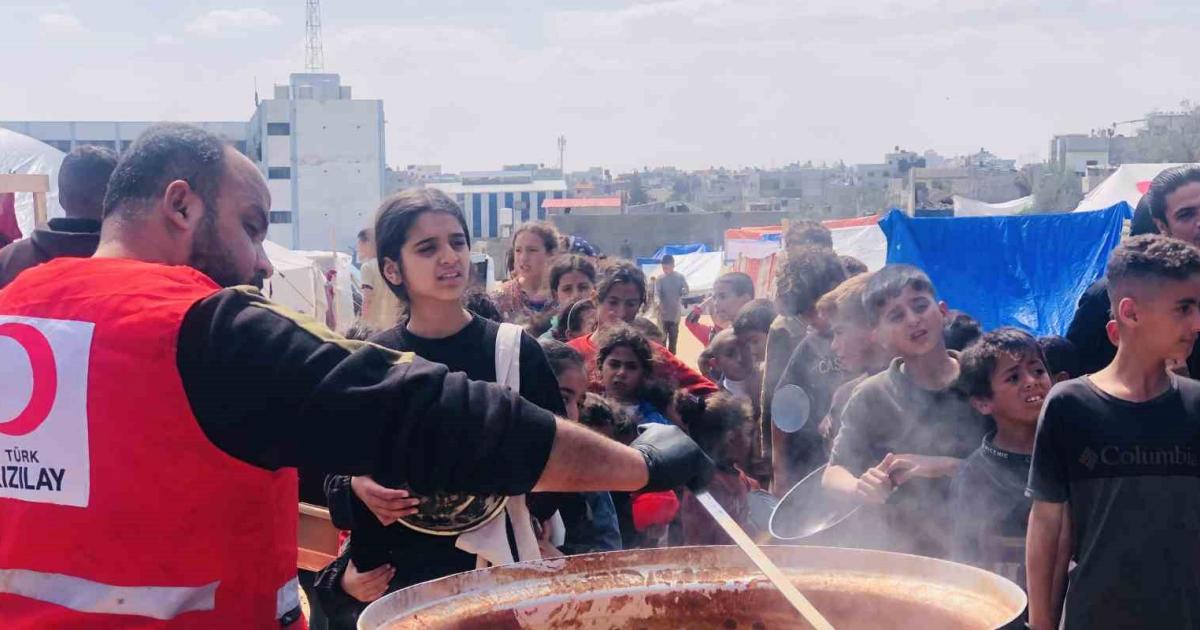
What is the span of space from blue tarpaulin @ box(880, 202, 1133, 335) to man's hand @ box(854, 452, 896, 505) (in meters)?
4.05

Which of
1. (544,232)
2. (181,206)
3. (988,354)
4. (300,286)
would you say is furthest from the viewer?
(300,286)

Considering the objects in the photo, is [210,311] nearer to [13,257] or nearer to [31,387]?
[31,387]

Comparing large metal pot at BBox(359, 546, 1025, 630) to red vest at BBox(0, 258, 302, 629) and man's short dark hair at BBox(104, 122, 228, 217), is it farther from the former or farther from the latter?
man's short dark hair at BBox(104, 122, 228, 217)

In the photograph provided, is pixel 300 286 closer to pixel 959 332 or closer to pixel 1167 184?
pixel 959 332

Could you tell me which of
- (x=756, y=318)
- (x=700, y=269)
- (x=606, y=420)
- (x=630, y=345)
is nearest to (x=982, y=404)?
(x=606, y=420)

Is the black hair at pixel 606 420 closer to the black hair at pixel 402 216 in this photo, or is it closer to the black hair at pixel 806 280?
the black hair at pixel 402 216

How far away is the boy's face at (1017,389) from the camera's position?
11.7 feet

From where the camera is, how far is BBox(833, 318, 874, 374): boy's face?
4.54 m

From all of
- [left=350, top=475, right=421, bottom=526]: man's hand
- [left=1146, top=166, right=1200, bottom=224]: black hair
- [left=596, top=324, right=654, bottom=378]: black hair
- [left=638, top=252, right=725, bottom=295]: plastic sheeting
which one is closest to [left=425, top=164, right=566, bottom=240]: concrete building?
[left=638, top=252, right=725, bottom=295]: plastic sheeting

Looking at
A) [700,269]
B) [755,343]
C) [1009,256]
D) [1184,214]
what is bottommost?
[700,269]

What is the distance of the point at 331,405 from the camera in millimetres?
1788

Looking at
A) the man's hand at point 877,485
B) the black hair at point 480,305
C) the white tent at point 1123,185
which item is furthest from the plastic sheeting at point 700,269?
the man's hand at point 877,485

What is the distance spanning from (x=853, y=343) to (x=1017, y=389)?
40.7 inches

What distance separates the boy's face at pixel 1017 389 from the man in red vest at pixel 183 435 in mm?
2070
